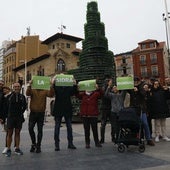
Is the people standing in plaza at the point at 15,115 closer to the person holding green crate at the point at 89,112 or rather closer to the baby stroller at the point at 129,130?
the person holding green crate at the point at 89,112

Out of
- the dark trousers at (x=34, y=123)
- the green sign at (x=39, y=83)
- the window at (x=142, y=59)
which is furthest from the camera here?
the window at (x=142, y=59)

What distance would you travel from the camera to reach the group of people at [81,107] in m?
Result: 6.92

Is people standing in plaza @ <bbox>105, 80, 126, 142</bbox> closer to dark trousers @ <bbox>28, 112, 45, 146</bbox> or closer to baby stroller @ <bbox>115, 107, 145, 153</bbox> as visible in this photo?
baby stroller @ <bbox>115, 107, 145, 153</bbox>

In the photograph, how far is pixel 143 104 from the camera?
24.9 feet

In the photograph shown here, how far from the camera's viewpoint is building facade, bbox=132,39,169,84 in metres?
64.8

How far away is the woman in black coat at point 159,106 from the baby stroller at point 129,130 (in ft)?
5.48

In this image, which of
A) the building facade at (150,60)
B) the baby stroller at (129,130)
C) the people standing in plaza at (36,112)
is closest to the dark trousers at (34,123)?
the people standing in plaza at (36,112)

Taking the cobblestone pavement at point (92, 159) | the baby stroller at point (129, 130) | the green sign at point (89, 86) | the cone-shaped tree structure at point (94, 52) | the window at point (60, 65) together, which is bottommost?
the cobblestone pavement at point (92, 159)

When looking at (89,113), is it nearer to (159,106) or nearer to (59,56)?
(159,106)

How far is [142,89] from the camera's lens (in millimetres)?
7531

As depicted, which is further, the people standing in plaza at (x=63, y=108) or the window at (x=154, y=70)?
the window at (x=154, y=70)

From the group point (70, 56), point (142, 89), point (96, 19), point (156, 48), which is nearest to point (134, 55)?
point (156, 48)

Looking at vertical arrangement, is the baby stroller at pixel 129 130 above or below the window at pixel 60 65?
below

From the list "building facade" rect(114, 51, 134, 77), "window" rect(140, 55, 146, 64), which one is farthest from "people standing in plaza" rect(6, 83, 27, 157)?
"building facade" rect(114, 51, 134, 77)
